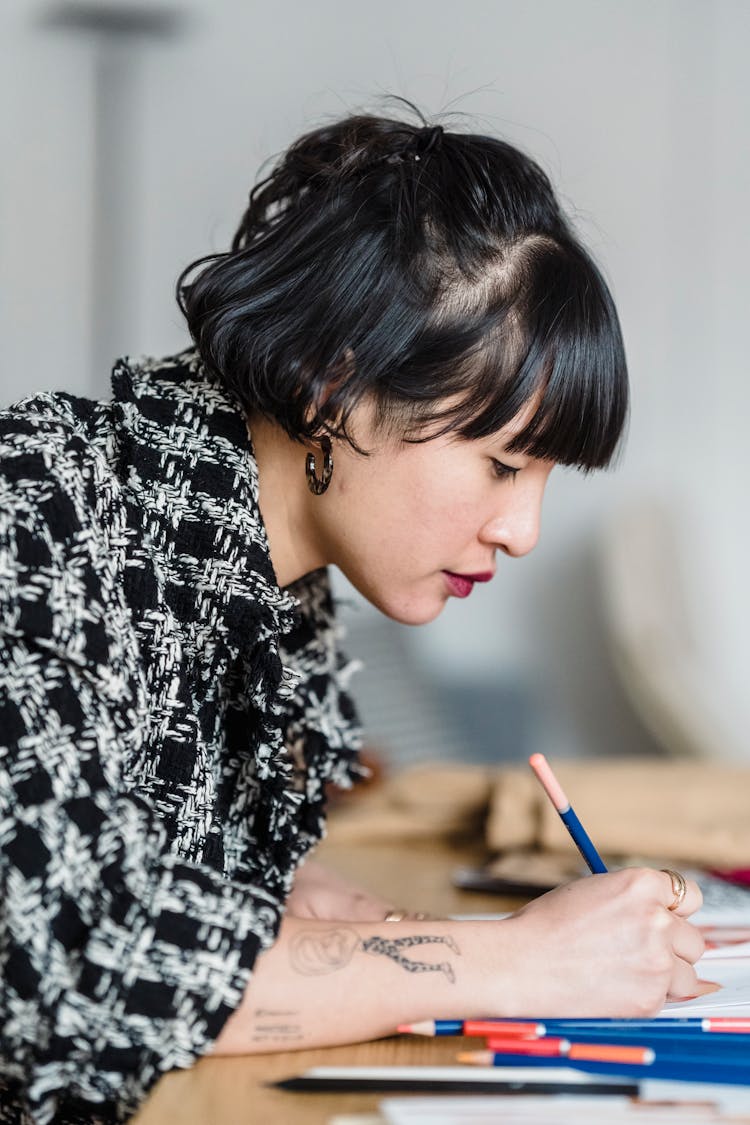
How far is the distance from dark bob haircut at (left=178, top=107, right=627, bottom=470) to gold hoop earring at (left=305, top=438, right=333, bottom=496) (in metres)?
0.02

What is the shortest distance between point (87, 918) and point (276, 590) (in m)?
0.30

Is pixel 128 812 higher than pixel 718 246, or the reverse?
pixel 718 246

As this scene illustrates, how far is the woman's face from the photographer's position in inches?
37.4

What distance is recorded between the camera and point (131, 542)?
85 centimetres

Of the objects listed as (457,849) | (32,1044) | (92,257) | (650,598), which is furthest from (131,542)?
(92,257)

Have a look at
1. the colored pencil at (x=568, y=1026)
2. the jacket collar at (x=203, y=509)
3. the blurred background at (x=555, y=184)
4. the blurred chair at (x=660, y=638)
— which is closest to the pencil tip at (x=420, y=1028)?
the colored pencil at (x=568, y=1026)

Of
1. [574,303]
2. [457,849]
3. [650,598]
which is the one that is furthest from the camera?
[650,598]

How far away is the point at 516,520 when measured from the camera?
98 cm

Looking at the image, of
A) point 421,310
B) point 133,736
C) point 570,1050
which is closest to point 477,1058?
point 570,1050

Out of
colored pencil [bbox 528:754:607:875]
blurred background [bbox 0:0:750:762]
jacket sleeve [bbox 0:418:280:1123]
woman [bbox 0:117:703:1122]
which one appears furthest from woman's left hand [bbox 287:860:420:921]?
blurred background [bbox 0:0:750:762]

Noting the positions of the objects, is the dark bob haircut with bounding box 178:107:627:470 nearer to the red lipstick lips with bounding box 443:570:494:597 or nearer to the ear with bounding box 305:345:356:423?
the ear with bounding box 305:345:356:423

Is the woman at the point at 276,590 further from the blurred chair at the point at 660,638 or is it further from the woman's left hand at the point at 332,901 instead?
the blurred chair at the point at 660,638

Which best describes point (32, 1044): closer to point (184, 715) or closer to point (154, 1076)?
point (154, 1076)

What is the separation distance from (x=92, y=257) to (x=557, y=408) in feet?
6.37
